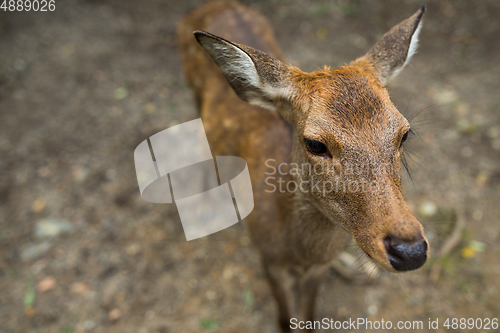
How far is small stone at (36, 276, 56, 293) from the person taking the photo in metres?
3.66

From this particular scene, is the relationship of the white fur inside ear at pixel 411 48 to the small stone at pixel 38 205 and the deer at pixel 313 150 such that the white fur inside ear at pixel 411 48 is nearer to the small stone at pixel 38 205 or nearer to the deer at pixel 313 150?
the deer at pixel 313 150

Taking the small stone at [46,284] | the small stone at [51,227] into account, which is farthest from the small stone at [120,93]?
the small stone at [46,284]

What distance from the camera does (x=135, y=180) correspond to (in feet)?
15.0

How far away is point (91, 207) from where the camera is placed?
4297 millimetres

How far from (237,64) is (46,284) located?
3.36 m

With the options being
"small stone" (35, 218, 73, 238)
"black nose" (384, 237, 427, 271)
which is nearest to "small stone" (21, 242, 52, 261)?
"small stone" (35, 218, 73, 238)

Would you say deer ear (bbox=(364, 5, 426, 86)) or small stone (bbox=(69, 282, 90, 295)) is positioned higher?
deer ear (bbox=(364, 5, 426, 86))

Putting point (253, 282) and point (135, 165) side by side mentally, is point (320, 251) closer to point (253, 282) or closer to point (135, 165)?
point (253, 282)

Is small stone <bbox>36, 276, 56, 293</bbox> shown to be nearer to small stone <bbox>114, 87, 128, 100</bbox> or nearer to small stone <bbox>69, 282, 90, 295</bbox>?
Result: small stone <bbox>69, 282, 90, 295</bbox>

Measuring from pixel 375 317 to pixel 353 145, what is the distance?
7.97ft

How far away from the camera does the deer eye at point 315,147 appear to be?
182 centimetres

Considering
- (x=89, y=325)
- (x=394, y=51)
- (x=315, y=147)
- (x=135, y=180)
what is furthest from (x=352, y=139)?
(x=135, y=180)

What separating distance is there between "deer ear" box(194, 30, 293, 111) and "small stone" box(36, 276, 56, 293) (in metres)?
3.16

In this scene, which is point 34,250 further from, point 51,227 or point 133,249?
point 133,249
